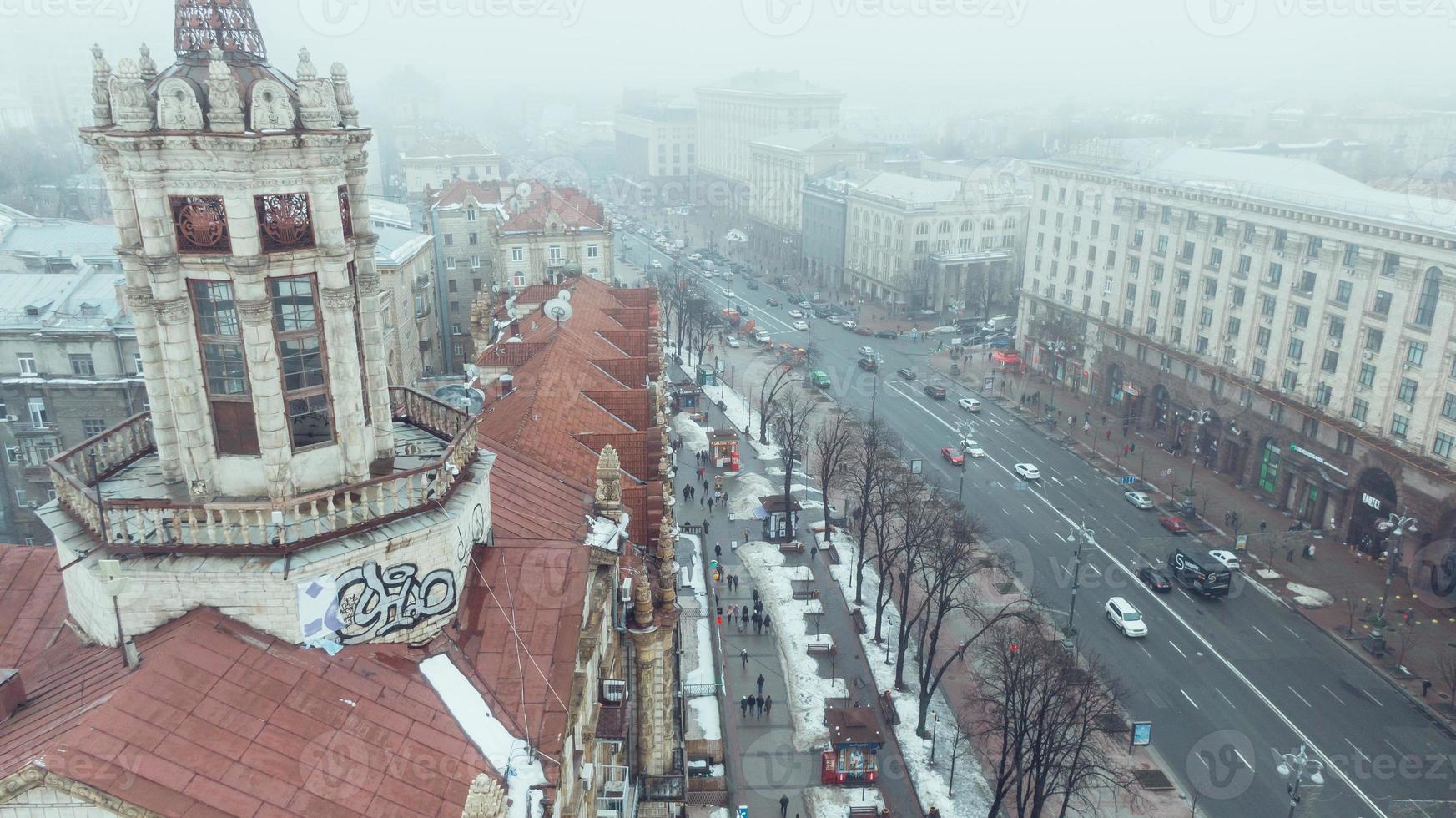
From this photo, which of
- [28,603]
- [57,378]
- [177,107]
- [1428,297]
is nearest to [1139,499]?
[1428,297]

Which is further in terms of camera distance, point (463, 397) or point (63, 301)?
point (63, 301)

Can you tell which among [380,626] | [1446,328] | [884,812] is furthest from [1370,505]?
[380,626]

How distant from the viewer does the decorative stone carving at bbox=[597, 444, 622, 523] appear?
28.4m

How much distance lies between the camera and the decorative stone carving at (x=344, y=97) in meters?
18.3

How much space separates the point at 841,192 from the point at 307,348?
131254 millimetres

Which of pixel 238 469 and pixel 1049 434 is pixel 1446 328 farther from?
pixel 238 469

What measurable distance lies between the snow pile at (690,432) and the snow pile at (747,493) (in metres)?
6.54

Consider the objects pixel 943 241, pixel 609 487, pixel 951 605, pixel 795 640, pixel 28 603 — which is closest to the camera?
pixel 28 603

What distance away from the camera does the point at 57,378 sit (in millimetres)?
54719

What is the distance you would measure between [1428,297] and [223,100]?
70871 millimetres

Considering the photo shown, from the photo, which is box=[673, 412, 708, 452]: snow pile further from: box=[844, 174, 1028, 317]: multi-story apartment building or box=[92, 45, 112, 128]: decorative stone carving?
box=[92, 45, 112, 128]: decorative stone carving

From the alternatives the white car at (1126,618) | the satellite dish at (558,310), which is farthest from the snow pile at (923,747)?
the satellite dish at (558,310)

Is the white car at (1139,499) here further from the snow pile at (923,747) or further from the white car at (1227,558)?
the snow pile at (923,747)

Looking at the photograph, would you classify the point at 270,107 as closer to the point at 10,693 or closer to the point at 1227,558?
the point at 10,693
